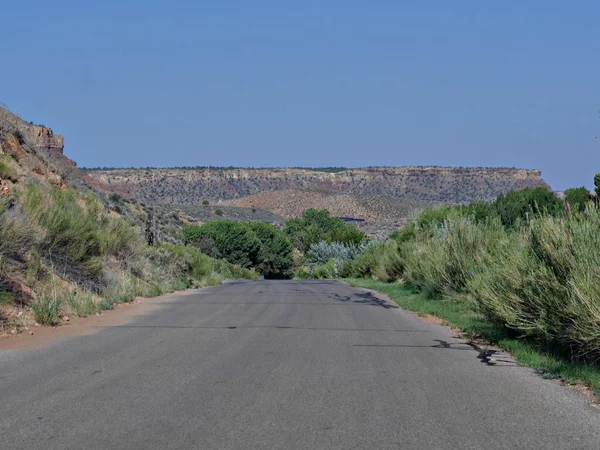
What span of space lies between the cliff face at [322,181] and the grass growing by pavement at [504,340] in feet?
406

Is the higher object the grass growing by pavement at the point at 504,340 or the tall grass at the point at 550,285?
the tall grass at the point at 550,285

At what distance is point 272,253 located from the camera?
8788cm

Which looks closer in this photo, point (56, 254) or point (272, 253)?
point (56, 254)

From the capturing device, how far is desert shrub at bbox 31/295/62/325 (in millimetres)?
16000

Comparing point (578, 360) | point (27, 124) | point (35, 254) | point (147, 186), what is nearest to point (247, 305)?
point (35, 254)

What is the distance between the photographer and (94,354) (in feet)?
40.4

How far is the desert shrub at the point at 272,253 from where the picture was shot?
281 feet

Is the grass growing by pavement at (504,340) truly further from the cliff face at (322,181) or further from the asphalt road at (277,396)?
the cliff face at (322,181)

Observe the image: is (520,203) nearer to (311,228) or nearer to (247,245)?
(247,245)

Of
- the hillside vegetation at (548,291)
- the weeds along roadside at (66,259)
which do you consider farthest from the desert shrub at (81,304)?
the hillside vegetation at (548,291)

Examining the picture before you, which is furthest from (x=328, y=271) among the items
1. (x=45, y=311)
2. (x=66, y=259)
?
(x=45, y=311)

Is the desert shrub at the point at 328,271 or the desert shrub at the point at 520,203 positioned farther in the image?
the desert shrub at the point at 328,271

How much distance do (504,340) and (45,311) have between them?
8907 mm

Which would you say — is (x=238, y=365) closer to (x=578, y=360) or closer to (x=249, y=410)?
(x=249, y=410)
